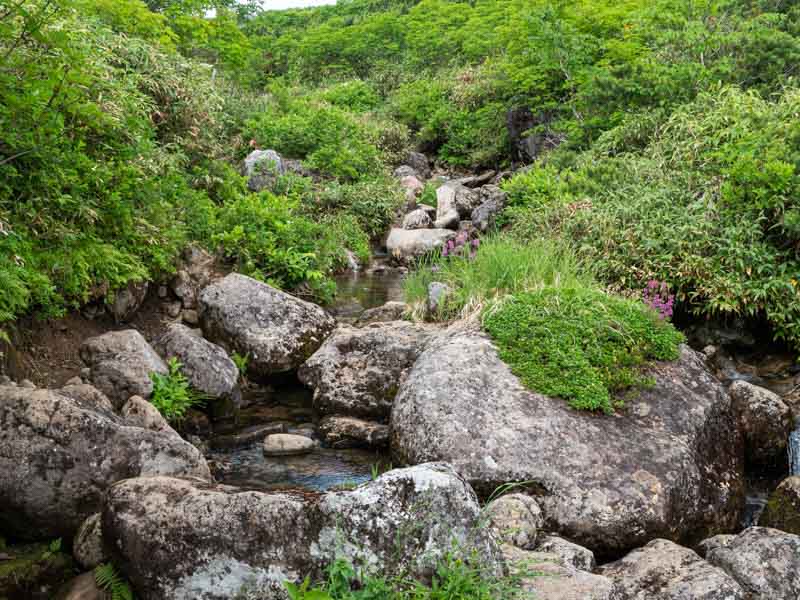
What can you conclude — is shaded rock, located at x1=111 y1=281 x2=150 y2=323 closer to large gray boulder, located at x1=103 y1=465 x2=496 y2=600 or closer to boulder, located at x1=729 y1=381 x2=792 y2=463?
large gray boulder, located at x1=103 y1=465 x2=496 y2=600

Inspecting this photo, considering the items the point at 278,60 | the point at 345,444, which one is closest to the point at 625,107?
the point at 345,444

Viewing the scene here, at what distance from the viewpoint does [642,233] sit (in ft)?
30.8

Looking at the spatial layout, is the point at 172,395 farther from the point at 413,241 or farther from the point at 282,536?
the point at 413,241

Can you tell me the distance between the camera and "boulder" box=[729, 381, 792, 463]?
6465 millimetres

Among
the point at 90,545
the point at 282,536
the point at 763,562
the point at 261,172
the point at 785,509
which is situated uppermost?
the point at 261,172

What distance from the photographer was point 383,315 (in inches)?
374

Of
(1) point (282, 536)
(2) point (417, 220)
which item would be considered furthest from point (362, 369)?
(2) point (417, 220)

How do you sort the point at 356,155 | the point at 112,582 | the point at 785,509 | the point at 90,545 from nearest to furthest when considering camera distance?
the point at 112,582 < the point at 90,545 < the point at 785,509 < the point at 356,155

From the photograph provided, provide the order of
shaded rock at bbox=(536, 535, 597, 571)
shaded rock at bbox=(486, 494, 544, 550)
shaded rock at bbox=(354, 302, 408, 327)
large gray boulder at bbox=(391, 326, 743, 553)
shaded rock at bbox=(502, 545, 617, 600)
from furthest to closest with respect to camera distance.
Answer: shaded rock at bbox=(354, 302, 408, 327) → large gray boulder at bbox=(391, 326, 743, 553) → shaded rock at bbox=(486, 494, 544, 550) → shaded rock at bbox=(536, 535, 597, 571) → shaded rock at bbox=(502, 545, 617, 600)

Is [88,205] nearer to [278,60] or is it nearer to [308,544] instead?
[308,544]

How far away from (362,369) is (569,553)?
11.6 ft

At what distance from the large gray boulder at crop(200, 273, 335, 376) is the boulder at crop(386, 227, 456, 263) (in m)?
6.41

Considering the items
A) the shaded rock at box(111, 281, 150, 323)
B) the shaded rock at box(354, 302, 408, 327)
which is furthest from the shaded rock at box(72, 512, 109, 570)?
the shaded rock at box(354, 302, 408, 327)

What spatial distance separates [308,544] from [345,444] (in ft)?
10.7
